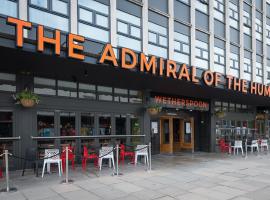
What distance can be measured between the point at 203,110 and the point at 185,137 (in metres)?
2.20

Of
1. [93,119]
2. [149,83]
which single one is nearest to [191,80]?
[149,83]

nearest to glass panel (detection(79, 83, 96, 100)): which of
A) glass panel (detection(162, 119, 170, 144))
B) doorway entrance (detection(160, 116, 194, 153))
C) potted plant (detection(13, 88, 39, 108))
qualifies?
potted plant (detection(13, 88, 39, 108))

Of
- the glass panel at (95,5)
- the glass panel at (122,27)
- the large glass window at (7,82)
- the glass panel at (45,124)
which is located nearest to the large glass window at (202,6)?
the glass panel at (122,27)

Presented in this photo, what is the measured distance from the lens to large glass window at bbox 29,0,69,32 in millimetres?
9773

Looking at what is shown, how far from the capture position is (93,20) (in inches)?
451

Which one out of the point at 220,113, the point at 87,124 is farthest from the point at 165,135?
the point at 87,124

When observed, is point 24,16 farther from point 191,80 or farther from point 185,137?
point 185,137

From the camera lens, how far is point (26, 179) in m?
9.07

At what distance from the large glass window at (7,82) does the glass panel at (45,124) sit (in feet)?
4.82

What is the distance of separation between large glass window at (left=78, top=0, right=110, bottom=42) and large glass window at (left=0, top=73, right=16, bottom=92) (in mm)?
3141

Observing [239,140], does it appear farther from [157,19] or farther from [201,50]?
[157,19]

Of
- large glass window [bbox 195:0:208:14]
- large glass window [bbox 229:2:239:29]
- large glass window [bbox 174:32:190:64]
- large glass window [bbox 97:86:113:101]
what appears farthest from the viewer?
large glass window [bbox 229:2:239:29]

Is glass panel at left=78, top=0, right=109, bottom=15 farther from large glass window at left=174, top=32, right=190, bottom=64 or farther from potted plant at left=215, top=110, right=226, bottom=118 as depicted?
potted plant at left=215, top=110, right=226, bottom=118

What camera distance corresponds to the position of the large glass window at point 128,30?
1240 centimetres
